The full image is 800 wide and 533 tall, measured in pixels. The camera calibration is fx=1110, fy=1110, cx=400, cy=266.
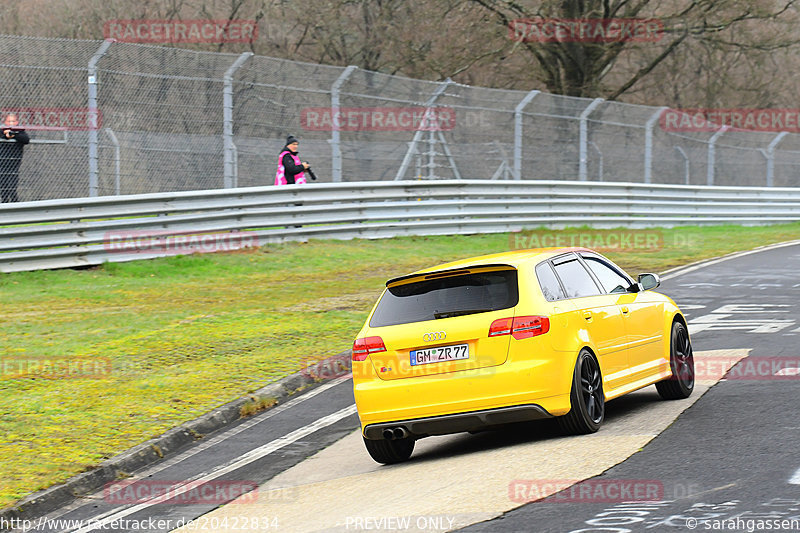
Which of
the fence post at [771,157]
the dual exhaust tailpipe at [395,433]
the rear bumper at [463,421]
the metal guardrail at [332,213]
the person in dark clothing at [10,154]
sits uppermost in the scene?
the fence post at [771,157]

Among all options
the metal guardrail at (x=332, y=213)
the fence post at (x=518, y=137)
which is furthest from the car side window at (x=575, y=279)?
the fence post at (x=518, y=137)

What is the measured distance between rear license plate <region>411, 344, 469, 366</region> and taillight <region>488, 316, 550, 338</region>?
0.22m

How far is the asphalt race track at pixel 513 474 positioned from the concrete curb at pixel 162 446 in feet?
0.37

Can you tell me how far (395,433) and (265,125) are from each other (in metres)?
13.3

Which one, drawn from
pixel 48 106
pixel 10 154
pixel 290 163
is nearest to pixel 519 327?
pixel 10 154

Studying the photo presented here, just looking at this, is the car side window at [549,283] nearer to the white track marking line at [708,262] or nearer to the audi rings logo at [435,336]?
the audi rings logo at [435,336]

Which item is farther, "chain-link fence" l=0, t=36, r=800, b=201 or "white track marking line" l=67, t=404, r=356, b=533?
"chain-link fence" l=0, t=36, r=800, b=201

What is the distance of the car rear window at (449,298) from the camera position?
7.72 meters

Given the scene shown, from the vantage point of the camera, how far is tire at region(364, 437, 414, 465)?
782 centimetres

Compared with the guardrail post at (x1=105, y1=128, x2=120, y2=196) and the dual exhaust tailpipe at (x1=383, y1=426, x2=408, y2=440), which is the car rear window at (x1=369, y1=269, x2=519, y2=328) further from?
the guardrail post at (x1=105, y1=128, x2=120, y2=196)

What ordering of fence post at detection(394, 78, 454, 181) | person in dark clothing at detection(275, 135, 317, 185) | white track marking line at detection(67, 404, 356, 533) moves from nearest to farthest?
1. white track marking line at detection(67, 404, 356, 533)
2. person in dark clothing at detection(275, 135, 317, 185)
3. fence post at detection(394, 78, 454, 181)

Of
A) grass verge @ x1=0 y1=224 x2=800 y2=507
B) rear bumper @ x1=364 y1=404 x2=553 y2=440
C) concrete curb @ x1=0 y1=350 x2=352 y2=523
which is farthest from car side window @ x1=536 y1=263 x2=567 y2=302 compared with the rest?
grass verge @ x1=0 y1=224 x2=800 y2=507

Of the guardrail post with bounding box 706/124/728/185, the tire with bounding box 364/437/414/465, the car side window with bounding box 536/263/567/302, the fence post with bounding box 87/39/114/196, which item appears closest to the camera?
the tire with bounding box 364/437/414/465

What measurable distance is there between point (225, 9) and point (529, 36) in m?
17.4
